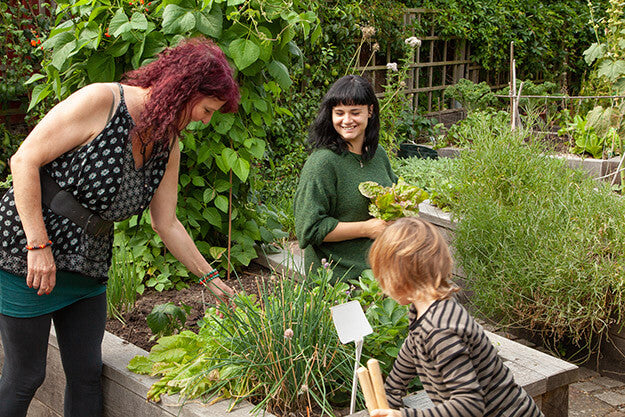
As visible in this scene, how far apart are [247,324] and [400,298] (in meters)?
0.84

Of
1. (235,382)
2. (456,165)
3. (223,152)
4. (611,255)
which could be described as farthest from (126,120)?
(456,165)

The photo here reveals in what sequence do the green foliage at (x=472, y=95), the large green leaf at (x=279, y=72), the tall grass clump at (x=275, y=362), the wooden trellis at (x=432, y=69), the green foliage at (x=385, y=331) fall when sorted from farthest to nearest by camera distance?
the wooden trellis at (x=432, y=69)
the green foliage at (x=472, y=95)
the large green leaf at (x=279, y=72)
the green foliage at (x=385, y=331)
the tall grass clump at (x=275, y=362)

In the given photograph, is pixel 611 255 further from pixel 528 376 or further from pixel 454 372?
pixel 454 372

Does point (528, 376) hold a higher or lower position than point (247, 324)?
lower

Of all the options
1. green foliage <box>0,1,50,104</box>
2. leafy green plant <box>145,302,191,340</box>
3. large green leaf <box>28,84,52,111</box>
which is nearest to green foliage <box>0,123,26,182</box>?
green foliage <box>0,1,50,104</box>

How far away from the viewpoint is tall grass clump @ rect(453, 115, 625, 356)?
3459 mm

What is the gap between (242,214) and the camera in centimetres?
440

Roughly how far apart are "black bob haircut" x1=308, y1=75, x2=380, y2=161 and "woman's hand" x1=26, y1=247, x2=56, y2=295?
4.17ft

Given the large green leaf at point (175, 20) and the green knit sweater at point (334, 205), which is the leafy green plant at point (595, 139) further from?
the large green leaf at point (175, 20)

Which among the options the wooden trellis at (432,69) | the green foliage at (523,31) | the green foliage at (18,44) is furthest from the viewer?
the green foliage at (523,31)

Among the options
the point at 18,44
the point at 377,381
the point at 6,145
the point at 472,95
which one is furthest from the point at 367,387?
the point at 472,95

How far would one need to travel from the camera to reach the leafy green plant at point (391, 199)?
113 inches

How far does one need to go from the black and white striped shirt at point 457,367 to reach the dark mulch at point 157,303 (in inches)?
52.0

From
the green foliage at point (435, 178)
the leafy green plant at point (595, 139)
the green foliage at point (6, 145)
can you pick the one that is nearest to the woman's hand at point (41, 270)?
the green foliage at point (435, 178)
